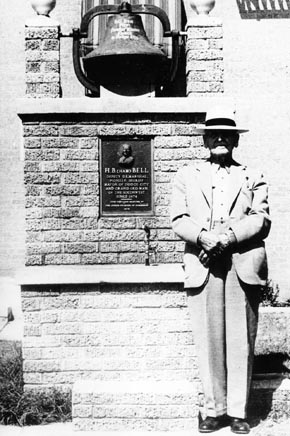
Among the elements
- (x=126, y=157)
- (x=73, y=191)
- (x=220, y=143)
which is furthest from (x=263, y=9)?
(x=220, y=143)

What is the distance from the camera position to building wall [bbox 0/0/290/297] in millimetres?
11961

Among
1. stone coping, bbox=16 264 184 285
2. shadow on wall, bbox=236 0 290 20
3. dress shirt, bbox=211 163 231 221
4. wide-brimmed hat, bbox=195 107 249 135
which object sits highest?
shadow on wall, bbox=236 0 290 20

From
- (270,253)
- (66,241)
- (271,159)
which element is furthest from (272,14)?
(66,241)

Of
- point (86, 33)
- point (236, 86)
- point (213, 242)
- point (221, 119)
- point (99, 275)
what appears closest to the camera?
point (213, 242)

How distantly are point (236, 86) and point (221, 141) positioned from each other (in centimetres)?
702

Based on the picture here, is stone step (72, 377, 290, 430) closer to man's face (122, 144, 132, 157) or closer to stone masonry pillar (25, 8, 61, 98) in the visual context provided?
man's face (122, 144, 132, 157)

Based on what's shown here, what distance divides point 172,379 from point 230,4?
760 cm

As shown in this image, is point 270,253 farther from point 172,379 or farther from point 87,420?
point 87,420

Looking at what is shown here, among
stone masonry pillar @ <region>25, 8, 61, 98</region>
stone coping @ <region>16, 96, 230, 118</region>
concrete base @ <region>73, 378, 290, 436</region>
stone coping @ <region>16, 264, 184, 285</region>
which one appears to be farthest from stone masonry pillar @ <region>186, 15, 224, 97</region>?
concrete base @ <region>73, 378, 290, 436</region>

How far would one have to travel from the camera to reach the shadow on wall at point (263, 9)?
474 inches

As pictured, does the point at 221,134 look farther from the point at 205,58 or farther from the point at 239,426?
the point at 239,426

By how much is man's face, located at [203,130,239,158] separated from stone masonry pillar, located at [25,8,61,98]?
6.31 ft

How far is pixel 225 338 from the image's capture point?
17.1ft

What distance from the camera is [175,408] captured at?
17.8ft
